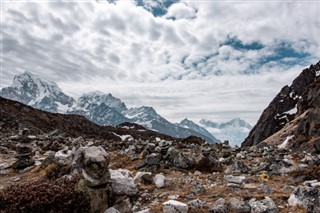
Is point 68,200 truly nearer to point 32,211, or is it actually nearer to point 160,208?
point 32,211

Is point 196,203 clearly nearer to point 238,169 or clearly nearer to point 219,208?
point 219,208

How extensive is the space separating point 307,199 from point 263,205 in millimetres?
1236

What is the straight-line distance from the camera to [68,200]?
28.9ft

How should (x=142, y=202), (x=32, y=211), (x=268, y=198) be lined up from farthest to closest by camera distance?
(x=142, y=202) < (x=268, y=198) < (x=32, y=211)

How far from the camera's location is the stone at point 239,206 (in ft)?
28.3

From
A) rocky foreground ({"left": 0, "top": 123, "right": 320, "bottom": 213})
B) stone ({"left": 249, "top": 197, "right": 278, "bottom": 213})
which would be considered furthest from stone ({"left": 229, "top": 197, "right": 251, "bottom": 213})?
stone ({"left": 249, "top": 197, "right": 278, "bottom": 213})

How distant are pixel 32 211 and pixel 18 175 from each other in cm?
969

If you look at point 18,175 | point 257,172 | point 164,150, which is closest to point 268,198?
point 257,172

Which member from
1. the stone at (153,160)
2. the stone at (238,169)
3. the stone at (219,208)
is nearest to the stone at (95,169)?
the stone at (219,208)

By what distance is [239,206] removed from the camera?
343 inches

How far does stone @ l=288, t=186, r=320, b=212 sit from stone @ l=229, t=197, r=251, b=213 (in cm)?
139

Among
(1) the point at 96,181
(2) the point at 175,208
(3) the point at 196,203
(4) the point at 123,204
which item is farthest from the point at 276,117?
(1) the point at 96,181

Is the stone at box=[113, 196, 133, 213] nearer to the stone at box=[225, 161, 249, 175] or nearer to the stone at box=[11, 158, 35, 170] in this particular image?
the stone at box=[225, 161, 249, 175]

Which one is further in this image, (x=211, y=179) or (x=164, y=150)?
(x=164, y=150)
